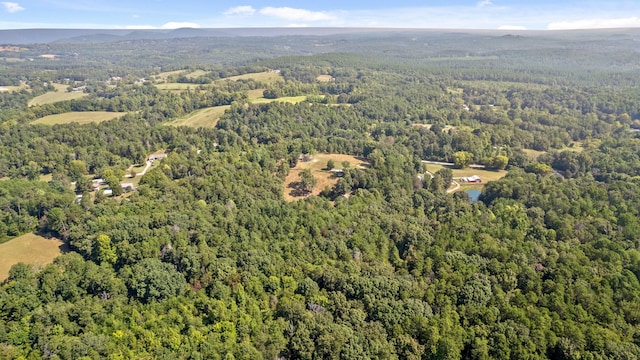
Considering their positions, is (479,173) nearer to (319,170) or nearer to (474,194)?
(474,194)

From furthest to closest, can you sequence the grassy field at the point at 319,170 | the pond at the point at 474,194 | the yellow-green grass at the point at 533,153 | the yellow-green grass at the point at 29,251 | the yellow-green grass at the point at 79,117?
the yellow-green grass at the point at 79,117, the yellow-green grass at the point at 533,153, the grassy field at the point at 319,170, the pond at the point at 474,194, the yellow-green grass at the point at 29,251

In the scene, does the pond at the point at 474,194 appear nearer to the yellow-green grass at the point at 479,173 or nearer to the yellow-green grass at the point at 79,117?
the yellow-green grass at the point at 479,173

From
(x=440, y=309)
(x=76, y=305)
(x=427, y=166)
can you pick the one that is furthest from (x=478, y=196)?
(x=76, y=305)

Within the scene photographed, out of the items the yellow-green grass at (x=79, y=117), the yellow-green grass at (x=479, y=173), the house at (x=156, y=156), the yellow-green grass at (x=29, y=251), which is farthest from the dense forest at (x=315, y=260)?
the yellow-green grass at (x=79, y=117)

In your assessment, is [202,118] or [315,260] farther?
[202,118]

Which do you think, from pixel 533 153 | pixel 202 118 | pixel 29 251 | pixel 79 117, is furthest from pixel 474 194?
pixel 79 117

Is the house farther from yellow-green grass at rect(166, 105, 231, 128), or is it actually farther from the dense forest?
yellow-green grass at rect(166, 105, 231, 128)

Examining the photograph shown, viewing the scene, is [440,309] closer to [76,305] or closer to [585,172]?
[76,305]
